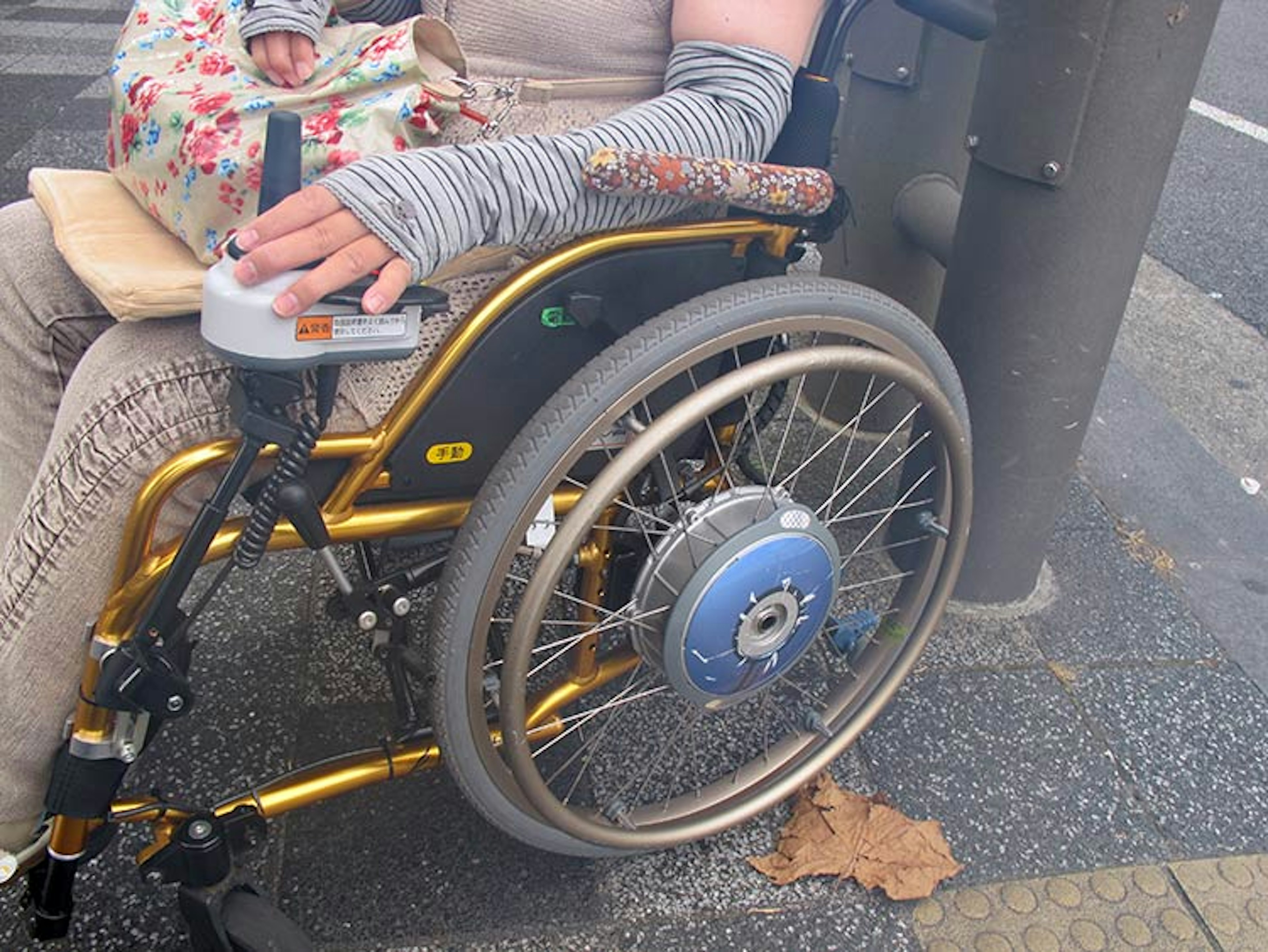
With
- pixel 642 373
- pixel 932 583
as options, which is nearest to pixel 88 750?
Answer: pixel 642 373

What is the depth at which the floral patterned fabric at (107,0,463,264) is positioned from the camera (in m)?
1.29

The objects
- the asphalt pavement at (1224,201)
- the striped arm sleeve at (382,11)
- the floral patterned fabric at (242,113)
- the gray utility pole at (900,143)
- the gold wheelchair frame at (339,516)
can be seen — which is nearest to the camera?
the gold wheelchair frame at (339,516)

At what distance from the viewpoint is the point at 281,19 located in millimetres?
1396

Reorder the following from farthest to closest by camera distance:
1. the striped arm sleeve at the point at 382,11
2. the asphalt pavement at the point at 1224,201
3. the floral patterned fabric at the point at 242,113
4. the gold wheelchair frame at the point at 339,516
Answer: the asphalt pavement at the point at 1224,201
the striped arm sleeve at the point at 382,11
the floral patterned fabric at the point at 242,113
the gold wheelchair frame at the point at 339,516

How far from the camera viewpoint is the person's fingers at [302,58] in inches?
55.4

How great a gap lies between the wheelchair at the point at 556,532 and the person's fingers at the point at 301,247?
0.09 meters

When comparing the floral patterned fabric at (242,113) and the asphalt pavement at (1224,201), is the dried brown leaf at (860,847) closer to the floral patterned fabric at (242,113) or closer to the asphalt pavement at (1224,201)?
the floral patterned fabric at (242,113)

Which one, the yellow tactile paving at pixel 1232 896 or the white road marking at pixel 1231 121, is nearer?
the yellow tactile paving at pixel 1232 896

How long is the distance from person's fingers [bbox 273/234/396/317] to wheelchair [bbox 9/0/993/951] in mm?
57

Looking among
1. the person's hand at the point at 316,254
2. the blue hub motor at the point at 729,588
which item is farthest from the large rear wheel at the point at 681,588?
the person's hand at the point at 316,254

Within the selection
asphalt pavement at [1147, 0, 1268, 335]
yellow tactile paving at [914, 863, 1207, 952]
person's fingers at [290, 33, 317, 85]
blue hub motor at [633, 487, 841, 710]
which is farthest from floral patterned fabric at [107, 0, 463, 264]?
asphalt pavement at [1147, 0, 1268, 335]

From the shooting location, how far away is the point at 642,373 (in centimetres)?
123

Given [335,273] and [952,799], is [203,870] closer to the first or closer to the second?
[335,273]

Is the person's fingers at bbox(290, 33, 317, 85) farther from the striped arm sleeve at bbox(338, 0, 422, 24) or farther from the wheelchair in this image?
the wheelchair
